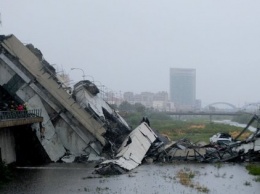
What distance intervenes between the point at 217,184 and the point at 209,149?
11.1m

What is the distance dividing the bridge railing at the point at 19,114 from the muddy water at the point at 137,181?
2.92 metres

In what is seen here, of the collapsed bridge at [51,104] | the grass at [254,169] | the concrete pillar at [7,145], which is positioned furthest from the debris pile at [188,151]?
the concrete pillar at [7,145]

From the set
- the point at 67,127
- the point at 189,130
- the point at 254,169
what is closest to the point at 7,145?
the point at 67,127

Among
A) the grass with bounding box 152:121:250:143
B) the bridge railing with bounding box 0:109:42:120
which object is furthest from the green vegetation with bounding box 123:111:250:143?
the bridge railing with bounding box 0:109:42:120

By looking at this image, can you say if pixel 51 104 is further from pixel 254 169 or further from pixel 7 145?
pixel 254 169

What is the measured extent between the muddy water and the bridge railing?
9.57 ft

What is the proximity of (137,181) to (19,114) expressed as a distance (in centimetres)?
828

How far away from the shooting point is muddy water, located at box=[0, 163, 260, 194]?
785 inches

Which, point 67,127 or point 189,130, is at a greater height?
point 67,127

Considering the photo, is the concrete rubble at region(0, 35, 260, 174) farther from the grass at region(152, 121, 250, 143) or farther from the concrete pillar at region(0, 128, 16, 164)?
the grass at region(152, 121, 250, 143)

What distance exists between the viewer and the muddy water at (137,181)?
65.4ft

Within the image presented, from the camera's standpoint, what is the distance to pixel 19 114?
26844mm

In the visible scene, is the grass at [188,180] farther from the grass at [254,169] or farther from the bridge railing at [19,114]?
the bridge railing at [19,114]

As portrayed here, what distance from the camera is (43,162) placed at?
2950 centimetres
